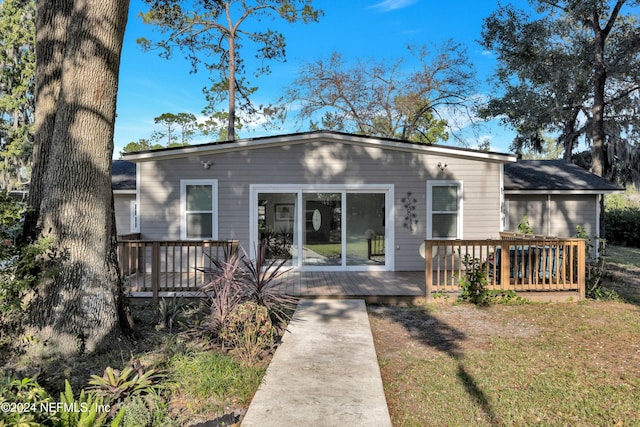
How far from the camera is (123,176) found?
1143cm

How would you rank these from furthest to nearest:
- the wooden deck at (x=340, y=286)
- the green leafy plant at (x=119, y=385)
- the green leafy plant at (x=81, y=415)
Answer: the wooden deck at (x=340, y=286), the green leafy plant at (x=119, y=385), the green leafy plant at (x=81, y=415)

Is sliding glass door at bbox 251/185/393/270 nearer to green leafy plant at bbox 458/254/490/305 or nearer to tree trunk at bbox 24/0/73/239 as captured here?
green leafy plant at bbox 458/254/490/305

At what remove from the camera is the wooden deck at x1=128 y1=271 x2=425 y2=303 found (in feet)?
22.0

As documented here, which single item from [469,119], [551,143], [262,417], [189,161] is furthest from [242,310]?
[551,143]

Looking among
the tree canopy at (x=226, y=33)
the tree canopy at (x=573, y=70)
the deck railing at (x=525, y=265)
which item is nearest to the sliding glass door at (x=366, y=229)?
the deck railing at (x=525, y=265)

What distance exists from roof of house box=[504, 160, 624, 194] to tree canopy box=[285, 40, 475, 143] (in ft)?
29.1

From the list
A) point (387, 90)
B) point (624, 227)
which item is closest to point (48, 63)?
point (387, 90)

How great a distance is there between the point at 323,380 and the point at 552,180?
10631 millimetres

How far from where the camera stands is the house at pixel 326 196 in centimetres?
880

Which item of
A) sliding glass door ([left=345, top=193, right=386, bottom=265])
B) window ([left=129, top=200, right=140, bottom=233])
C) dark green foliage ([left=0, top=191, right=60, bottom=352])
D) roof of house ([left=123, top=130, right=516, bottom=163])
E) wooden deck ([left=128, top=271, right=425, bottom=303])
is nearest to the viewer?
dark green foliage ([left=0, top=191, right=60, bottom=352])

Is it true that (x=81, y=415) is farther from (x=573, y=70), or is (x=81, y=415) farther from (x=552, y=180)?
(x=573, y=70)

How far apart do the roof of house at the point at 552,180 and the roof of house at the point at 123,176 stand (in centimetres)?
1018

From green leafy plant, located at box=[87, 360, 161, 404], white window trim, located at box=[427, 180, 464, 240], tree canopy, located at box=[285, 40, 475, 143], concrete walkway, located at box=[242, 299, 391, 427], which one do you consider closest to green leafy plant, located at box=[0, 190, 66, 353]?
green leafy plant, located at box=[87, 360, 161, 404]

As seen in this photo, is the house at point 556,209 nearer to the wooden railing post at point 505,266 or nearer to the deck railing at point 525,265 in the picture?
the deck railing at point 525,265
